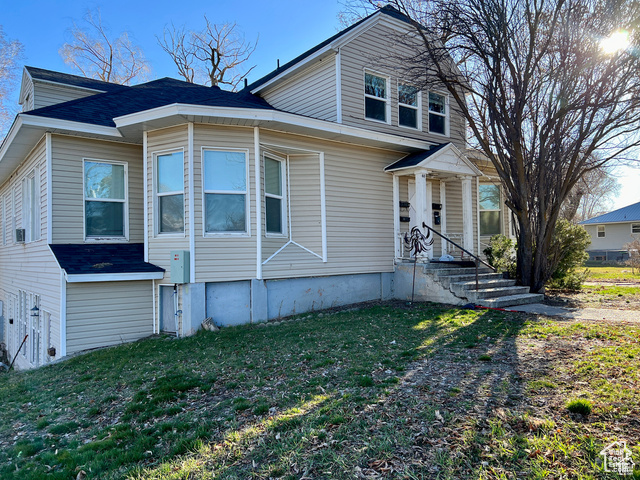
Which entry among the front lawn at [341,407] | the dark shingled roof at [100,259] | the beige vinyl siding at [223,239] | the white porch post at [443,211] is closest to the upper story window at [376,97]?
the white porch post at [443,211]

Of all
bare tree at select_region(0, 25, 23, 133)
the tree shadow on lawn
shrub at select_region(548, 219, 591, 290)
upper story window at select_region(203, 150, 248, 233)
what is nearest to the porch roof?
shrub at select_region(548, 219, 591, 290)

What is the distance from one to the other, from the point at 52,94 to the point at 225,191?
6.68 meters

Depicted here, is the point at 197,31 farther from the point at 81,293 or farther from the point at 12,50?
the point at 81,293

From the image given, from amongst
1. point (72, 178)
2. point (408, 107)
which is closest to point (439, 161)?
point (408, 107)

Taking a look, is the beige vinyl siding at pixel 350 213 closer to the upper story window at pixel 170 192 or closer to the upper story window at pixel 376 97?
the upper story window at pixel 376 97

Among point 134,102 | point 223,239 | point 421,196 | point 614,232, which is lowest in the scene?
point 223,239

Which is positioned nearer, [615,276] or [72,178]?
[72,178]

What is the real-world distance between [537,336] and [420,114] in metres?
7.72

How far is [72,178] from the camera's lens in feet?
28.9

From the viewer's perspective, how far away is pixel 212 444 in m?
3.53

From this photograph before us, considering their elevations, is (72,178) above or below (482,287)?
above

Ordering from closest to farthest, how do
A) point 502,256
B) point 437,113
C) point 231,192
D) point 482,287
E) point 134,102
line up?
point 231,192 < point 482,287 < point 134,102 < point 502,256 < point 437,113

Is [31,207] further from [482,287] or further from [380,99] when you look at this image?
[482,287]

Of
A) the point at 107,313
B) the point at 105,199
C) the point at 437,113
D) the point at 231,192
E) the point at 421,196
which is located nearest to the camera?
the point at 107,313
